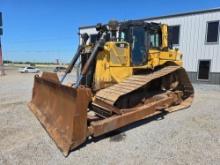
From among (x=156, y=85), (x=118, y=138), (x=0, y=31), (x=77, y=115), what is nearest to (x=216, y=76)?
(x=156, y=85)

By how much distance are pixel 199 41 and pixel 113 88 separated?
42.9 ft

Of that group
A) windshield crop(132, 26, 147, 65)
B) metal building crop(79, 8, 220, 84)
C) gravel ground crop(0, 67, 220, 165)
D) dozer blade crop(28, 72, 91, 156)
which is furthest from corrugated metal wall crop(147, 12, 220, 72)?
dozer blade crop(28, 72, 91, 156)

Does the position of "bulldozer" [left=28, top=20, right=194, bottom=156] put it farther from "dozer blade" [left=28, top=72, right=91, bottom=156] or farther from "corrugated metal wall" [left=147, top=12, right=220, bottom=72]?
"corrugated metal wall" [left=147, top=12, right=220, bottom=72]

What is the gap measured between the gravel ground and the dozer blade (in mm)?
182

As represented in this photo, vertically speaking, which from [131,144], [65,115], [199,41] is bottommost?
[131,144]

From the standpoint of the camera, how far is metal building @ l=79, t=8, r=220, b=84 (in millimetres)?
16125

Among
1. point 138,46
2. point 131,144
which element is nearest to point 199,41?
point 138,46

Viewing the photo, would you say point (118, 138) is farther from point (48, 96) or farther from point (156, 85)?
point (156, 85)

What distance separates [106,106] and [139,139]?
106cm

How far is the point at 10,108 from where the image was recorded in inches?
303

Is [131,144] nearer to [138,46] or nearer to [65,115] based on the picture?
[65,115]

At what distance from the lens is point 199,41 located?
55.0 ft

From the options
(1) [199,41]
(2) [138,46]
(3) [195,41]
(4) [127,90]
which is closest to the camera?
(4) [127,90]

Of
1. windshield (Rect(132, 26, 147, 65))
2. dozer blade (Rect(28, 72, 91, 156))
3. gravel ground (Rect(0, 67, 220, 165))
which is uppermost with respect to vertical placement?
windshield (Rect(132, 26, 147, 65))
